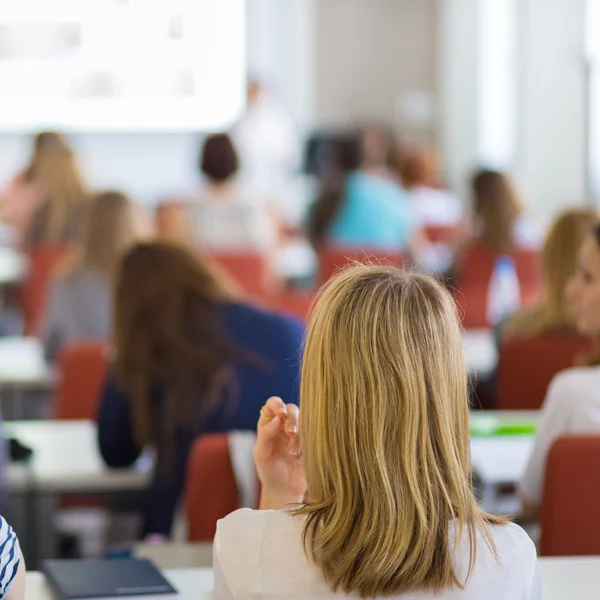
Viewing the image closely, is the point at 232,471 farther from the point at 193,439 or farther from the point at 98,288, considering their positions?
the point at 98,288

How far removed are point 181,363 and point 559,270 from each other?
1.46m

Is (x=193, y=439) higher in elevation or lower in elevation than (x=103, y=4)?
lower

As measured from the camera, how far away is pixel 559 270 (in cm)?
384

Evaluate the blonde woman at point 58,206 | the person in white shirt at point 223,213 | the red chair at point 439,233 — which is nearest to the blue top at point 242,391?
the blonde woman at point 58,206

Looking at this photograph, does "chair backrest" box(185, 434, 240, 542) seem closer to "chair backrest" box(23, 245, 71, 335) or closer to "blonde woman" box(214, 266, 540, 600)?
"blonde woman" box(214, 266, 540, 600)

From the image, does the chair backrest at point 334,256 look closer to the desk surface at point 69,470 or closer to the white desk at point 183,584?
the desk surface at point 69,470

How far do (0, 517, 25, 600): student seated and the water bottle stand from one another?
3.64 m

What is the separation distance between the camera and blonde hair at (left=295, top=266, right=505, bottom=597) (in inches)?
59.4

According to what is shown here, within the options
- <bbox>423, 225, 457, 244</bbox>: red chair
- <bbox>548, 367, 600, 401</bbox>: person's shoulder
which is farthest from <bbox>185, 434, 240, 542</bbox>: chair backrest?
<bbox>423, 225, 457, 244</bbox>: red chair

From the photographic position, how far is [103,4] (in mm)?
9758

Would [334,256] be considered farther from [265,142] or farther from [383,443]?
[265,142]

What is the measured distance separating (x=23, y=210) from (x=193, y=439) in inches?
179

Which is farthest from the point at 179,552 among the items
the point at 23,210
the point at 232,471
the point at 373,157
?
the point at 373,157

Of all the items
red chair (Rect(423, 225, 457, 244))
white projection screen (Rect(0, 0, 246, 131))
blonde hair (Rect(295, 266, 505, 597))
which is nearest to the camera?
blonde hair (Rect(295, 266, 505, 597))
